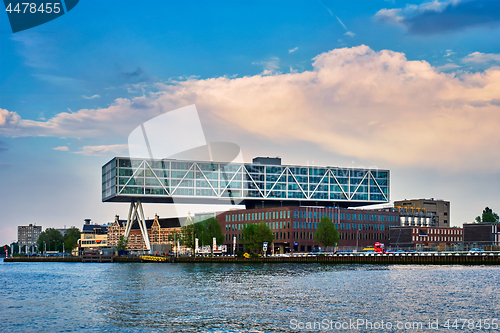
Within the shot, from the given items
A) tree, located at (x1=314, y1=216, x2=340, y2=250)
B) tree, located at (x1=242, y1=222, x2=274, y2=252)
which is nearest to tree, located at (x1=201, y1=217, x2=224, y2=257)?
tree, located at (x1=242, y1=222, x2=274, y2=252)

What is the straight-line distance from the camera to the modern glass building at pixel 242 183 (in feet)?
560

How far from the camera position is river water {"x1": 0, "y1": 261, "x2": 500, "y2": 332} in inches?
1543

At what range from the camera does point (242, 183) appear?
182 meters

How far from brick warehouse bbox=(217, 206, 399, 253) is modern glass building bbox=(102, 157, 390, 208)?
6.99 metres

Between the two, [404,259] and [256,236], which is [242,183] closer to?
[256,236]

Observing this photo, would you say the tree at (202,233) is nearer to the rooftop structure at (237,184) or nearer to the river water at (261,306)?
the rooftop structure at (237,184)

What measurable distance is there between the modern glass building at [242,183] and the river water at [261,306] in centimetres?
9858

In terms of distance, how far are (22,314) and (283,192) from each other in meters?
142

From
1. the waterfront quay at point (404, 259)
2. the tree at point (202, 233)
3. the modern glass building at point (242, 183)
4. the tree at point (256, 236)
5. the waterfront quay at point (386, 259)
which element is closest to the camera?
the waterfront quay at point (404, 259)

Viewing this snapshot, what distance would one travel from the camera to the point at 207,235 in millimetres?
155125

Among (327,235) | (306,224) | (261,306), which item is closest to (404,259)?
(327,235)

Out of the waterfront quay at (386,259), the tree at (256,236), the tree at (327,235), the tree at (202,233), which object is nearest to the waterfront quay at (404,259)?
the waterfront quay at (386,259)

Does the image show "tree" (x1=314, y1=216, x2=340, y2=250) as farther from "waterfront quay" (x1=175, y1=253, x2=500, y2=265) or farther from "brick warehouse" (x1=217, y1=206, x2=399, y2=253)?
"waterfront quay" (x1=175, y1=253, x2=500, y2=265)

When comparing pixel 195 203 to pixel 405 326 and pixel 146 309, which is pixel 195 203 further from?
pixel 405 326
